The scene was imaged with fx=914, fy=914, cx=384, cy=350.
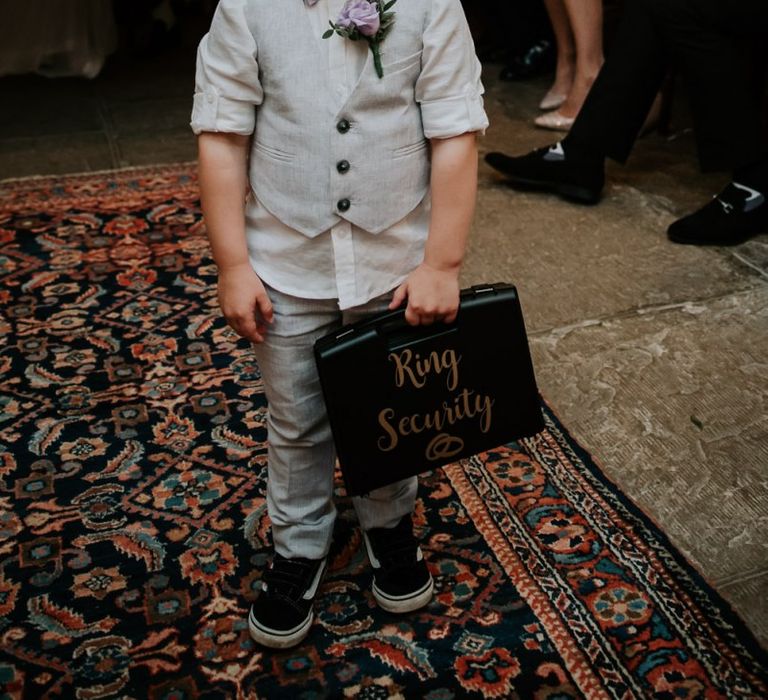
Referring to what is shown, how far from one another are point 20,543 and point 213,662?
1.30ft

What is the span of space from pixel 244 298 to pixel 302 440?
8.8 inches

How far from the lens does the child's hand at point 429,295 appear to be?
3.41 feet

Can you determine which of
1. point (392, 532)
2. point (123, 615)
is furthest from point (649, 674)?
point (123, 615)

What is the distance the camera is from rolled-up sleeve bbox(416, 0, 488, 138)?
97 cm

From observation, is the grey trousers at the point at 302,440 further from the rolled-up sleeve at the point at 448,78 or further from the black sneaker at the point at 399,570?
the rolled-up sleeve at the point at 448,78

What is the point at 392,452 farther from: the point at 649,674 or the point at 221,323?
the point at 221,323

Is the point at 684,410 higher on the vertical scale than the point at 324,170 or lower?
lower

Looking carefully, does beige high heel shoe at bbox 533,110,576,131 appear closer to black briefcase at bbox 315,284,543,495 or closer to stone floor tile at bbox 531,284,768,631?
stone floor tile at bbox 531,284,768,631

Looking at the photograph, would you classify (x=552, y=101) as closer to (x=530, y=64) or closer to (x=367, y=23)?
(x=530, y=64)

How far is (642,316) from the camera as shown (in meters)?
1.94

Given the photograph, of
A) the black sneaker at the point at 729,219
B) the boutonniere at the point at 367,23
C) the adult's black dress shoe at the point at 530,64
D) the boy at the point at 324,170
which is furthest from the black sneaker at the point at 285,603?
the adult's black dress shoe at the point at 530,64

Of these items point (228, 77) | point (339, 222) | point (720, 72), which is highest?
point (228, 77)

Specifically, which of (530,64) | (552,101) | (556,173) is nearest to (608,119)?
(556,173)

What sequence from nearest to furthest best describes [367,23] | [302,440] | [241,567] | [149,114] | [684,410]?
[367,23] < [302,440] < [241,567] < [684,410] < [149,114]
